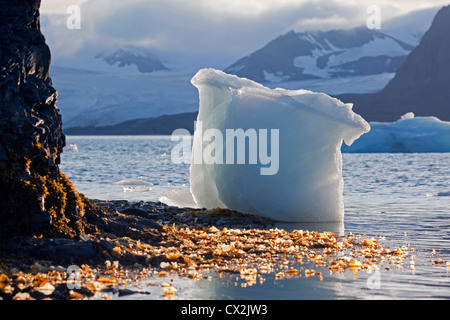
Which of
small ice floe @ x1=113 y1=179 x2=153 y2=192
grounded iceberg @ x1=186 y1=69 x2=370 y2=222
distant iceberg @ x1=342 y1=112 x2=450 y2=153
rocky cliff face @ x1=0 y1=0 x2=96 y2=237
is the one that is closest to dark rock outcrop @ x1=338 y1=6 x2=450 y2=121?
distant iceberg @ x1=342 y1=112 x2=450 y2=153

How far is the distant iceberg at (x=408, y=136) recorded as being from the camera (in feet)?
154

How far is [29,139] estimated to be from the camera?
29.7 feet

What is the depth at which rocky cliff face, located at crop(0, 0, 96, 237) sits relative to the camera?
8.67 meters

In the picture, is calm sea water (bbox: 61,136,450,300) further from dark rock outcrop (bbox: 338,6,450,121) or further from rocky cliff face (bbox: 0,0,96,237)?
dark rock outcrop (bbox: 338,6,450,121)

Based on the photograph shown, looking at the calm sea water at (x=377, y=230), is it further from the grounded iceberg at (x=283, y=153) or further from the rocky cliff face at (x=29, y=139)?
the rocky cliff face at (x=29, y=139)

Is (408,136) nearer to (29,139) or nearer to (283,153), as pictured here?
(283,153)

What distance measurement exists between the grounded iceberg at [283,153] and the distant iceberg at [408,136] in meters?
34.1

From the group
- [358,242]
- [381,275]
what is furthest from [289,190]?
[381,275]

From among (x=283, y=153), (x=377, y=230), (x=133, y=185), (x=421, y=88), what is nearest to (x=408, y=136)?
(x=133, y=185)

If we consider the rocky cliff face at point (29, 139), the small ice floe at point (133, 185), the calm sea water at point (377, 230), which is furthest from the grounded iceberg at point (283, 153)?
the small ice floe at point (133, 185)

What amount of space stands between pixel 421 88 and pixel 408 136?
89.1m

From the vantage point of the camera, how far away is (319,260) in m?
9.18

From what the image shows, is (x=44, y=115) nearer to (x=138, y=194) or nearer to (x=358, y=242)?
(x=358, y=242)
